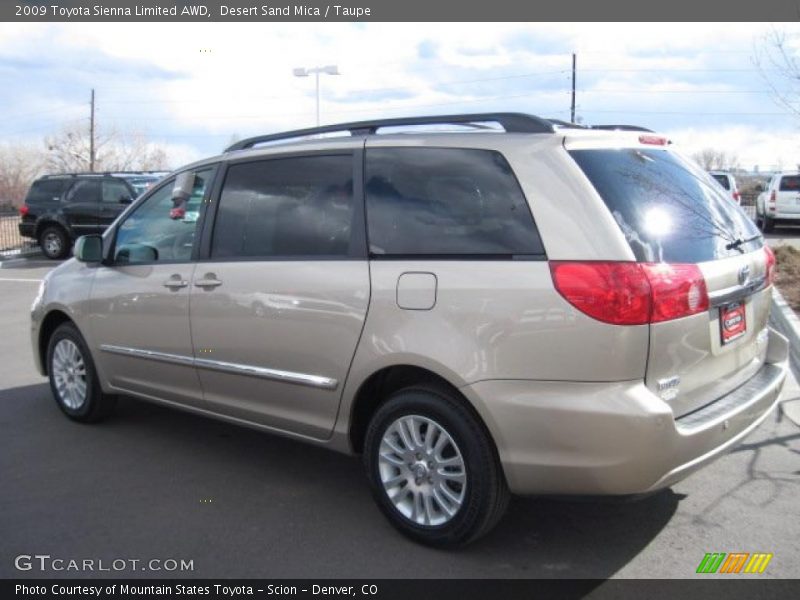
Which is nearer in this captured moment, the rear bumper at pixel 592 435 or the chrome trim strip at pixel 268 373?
the rear bumper at pixel 592 435

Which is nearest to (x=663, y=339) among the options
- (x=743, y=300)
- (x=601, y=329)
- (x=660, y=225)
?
A: (x=601, y=329)

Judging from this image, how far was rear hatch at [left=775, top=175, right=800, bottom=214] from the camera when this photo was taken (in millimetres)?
19531

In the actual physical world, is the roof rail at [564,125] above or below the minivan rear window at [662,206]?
above

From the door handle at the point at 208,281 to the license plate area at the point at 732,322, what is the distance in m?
2.59

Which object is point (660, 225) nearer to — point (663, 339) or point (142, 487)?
point (663, 339)

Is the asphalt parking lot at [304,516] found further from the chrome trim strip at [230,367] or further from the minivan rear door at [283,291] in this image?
the chrome trim strip at [230,367]

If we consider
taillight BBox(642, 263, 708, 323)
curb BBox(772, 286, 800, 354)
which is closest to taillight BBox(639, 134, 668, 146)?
taillight BBox(642, 263, 708, 323)

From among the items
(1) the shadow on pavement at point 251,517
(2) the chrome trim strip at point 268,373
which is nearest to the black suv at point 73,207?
(1) the shadow on pavement at point 251,517

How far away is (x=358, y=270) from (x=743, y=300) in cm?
182

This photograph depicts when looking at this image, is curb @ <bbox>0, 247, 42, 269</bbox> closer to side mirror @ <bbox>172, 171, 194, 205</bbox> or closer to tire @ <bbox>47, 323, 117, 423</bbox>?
tire @ <bbox>47, 323, 117, 423</bbox>

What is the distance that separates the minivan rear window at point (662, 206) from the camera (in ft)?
10.6

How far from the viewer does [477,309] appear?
3279 millimetres

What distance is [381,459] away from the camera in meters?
3.69

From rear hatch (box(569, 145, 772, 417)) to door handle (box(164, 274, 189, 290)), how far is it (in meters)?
2.41
